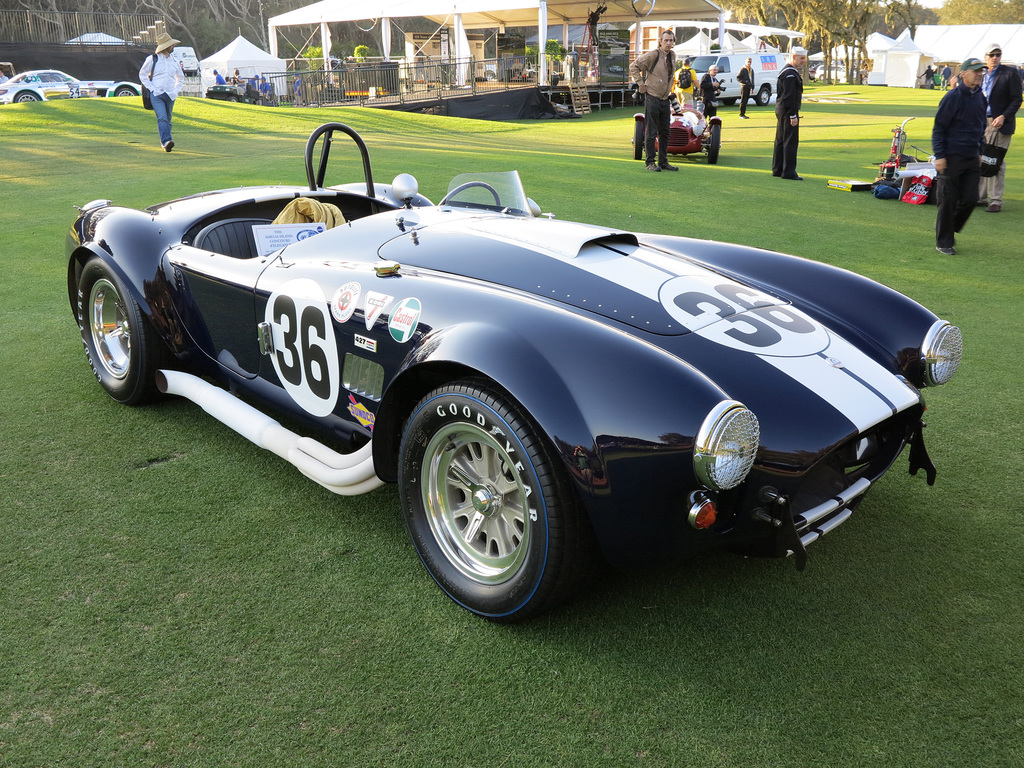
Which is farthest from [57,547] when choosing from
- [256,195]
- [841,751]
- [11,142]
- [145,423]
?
[11,142]

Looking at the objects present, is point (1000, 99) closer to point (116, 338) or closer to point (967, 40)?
point (116, 338)

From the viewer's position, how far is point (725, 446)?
201 centimetres

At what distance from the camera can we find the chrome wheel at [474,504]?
7.85ft

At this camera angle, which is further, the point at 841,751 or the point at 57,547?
the point at 57,547

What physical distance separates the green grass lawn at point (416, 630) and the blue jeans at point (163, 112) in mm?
10309

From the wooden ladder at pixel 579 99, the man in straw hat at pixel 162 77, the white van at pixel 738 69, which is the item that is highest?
the white van at pixel 738 69

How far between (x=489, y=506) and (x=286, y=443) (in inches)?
41.2

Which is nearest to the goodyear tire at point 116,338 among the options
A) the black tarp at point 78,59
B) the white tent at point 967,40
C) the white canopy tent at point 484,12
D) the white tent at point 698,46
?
the white canopy tent at point 484,12

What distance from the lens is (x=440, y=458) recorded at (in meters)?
2.53

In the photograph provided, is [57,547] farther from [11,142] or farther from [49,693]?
[11,142]

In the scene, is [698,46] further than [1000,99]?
Yes

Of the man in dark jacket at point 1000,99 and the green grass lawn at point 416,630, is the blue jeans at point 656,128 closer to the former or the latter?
the man in dark jacket at point 1000,99

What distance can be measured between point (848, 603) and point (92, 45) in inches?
1773

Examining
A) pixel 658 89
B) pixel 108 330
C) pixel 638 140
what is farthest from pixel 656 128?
pixel 108 330
